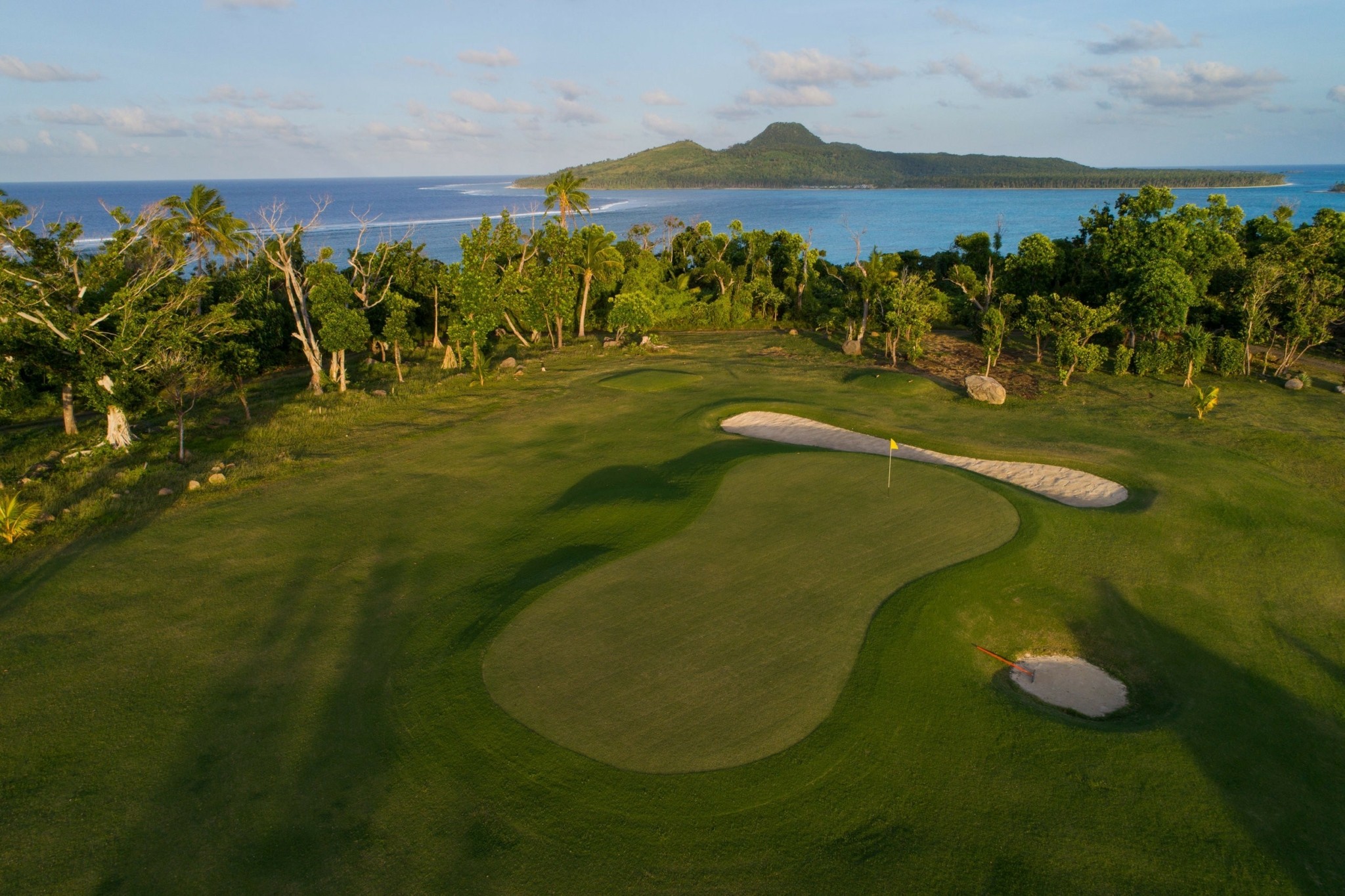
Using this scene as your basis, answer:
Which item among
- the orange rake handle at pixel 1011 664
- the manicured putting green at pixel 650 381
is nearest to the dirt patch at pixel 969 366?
the manicured putting green at pixel 650 381

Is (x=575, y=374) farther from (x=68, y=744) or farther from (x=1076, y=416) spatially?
(x=68, y=744)

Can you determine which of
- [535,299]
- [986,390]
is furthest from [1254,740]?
[535,299]

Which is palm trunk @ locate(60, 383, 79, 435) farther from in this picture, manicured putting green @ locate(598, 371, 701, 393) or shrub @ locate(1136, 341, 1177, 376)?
shrub @ locate(1136, 341, 1177, 376)

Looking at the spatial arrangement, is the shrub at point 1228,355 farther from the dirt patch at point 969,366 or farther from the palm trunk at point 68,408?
the palm trunk at point 68,408

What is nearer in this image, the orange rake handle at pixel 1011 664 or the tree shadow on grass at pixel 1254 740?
the tree shadow on grass at pixel 1254 740

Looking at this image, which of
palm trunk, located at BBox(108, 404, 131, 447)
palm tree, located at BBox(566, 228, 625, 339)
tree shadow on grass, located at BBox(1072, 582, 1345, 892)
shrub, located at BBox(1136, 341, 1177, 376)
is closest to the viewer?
tree shadow on grass, located at BBox(1072, 582, 1345, 892)

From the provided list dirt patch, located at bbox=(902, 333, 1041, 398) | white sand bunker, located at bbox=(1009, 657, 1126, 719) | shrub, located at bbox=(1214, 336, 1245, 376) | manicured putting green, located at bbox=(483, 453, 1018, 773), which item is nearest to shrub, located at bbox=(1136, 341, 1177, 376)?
shrub, located at bbox=(1214, 336, 1245, 376)
